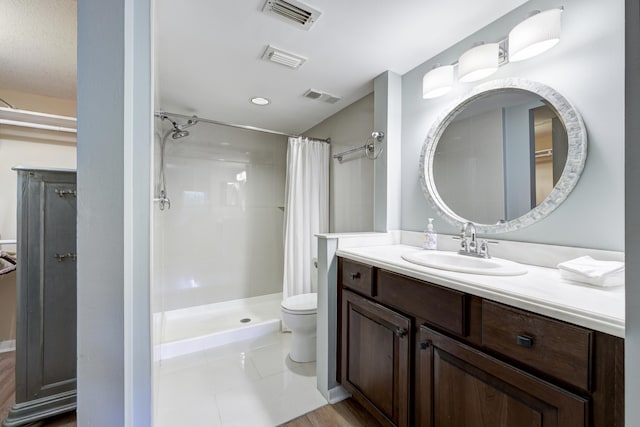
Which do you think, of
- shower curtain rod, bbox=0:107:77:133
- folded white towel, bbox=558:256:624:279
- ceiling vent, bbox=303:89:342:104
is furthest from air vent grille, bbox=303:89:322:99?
folded white towel, bbox=558:256:624:279

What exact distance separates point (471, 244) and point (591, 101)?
76 centimetres

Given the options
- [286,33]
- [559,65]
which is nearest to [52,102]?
[286,33]

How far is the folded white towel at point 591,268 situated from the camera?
0.80m

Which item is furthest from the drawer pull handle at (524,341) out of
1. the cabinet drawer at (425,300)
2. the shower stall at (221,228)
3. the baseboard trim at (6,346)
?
the baseboard trim at (6,346)

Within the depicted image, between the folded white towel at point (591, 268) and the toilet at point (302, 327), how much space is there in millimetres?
1479

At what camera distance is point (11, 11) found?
1270 millimetres

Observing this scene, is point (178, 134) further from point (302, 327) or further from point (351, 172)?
point (302, 327)

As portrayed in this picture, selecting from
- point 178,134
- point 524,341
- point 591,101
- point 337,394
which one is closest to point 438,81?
point 591,101

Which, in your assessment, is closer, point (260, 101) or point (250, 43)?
point (250, 43)

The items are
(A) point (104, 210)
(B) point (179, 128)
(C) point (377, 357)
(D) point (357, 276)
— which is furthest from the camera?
(B) point (179, 128)

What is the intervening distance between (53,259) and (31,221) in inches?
8.6

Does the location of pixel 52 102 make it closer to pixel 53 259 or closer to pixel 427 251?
pixel 53 259

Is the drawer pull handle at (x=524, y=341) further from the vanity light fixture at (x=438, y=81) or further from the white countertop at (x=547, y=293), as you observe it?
the vanity light fixture at (x=438, y=81)

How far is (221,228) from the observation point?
2.95m
